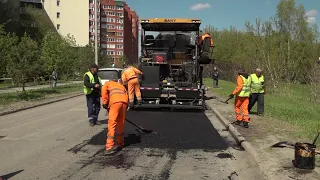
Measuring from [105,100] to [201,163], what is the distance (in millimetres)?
2229

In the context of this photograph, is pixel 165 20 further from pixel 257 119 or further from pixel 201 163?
pixel 201 163

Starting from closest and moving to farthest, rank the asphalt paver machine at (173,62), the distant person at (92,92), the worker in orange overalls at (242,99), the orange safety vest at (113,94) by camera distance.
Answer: the orange safety vest at (113,94), the worker in orange overalls at (242,99), the distant person at (92,92), the asphalt paver machine at (173,62)

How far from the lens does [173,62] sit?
1412 cm

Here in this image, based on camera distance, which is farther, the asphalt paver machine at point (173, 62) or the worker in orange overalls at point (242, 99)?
the asphalt paver machine at point (173, 62)

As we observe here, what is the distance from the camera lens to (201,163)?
6.12m

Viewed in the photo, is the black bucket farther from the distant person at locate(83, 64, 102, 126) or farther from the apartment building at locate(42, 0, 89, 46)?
the apartment building at locate(42, 0, 89, 46)

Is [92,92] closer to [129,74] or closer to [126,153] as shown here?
[129,74]

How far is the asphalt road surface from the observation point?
5480 millimetres

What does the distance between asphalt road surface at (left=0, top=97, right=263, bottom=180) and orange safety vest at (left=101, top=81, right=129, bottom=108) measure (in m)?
1.00

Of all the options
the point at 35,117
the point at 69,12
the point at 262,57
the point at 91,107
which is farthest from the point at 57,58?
the point at 69,12

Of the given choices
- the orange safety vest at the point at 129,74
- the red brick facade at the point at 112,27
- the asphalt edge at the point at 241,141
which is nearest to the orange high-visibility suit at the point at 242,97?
the asphalt edge at the point at 241,141

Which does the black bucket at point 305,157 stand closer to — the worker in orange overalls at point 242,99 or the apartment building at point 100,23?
the worker in orange overalls at point 242,99

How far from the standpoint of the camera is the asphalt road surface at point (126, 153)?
548 centimetres

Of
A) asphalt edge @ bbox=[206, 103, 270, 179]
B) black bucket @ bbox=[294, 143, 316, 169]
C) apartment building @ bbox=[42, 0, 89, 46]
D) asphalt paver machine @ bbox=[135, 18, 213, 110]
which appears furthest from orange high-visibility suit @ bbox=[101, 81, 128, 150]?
apartment building @ bbox=[42, 0, 89, 46]
